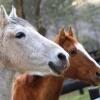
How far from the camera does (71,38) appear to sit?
6.91 m

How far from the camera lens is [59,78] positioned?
6.59 m

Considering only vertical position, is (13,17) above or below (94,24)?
above

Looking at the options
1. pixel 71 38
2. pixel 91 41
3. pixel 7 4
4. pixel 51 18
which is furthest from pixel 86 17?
pixel 71 38

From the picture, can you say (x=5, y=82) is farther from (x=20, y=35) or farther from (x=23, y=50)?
(x=20, y=35)

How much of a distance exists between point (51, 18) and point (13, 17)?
20.4m

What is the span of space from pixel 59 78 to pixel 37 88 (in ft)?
1.14

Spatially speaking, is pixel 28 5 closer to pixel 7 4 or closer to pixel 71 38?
pixel 7 4

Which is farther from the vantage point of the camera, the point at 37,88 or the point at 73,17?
the point at 73,17

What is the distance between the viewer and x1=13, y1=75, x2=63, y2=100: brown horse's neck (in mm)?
6297

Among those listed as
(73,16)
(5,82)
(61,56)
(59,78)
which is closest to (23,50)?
(5,82)

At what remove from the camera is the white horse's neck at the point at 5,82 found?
191 inches

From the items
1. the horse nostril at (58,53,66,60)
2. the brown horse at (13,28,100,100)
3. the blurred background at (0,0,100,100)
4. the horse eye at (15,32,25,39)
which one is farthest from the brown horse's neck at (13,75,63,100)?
the blurred background at (0,0,100,100)

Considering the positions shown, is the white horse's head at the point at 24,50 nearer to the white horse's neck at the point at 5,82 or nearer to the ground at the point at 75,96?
the white horse's neck at the point at 5,82

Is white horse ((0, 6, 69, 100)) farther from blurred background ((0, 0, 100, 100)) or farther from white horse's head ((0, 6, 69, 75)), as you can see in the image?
blurred background ((0, 0, 100, 100))
